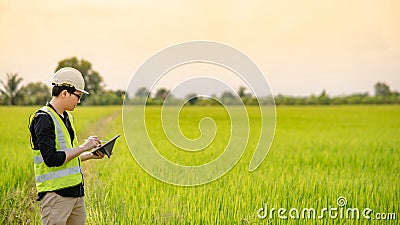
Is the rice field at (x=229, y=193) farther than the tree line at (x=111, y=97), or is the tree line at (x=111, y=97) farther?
the tree line at (x=111, y=97)

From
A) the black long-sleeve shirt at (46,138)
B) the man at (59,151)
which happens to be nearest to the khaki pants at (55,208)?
the man at (59,151)

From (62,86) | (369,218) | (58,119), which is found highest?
(62,86)

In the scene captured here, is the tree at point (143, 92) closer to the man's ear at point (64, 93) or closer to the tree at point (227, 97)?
the tree at point (227, 97)

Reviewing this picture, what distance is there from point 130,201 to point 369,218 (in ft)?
6.16

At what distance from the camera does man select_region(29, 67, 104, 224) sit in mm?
2373

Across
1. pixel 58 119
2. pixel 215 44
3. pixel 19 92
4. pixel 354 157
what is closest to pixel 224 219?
pixel 58 119

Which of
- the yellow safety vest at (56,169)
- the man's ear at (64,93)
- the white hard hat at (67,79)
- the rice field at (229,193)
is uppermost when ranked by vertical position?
the white hard hat at (67,79)

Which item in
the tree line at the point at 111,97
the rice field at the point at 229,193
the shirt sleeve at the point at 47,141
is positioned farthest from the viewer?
the tree line at the point at 111,97

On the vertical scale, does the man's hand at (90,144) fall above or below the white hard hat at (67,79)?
below

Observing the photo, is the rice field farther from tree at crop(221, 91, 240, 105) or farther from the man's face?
tree at crop(221, 91, 240, 105)

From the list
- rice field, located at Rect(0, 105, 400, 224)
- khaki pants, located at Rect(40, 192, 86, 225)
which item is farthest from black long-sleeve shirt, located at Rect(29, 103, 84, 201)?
rice field, located at Rect(0, 105, 400, 224)

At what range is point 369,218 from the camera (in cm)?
355

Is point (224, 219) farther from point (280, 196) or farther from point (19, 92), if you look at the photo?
point (19, 92)

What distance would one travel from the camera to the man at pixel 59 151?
237cm
